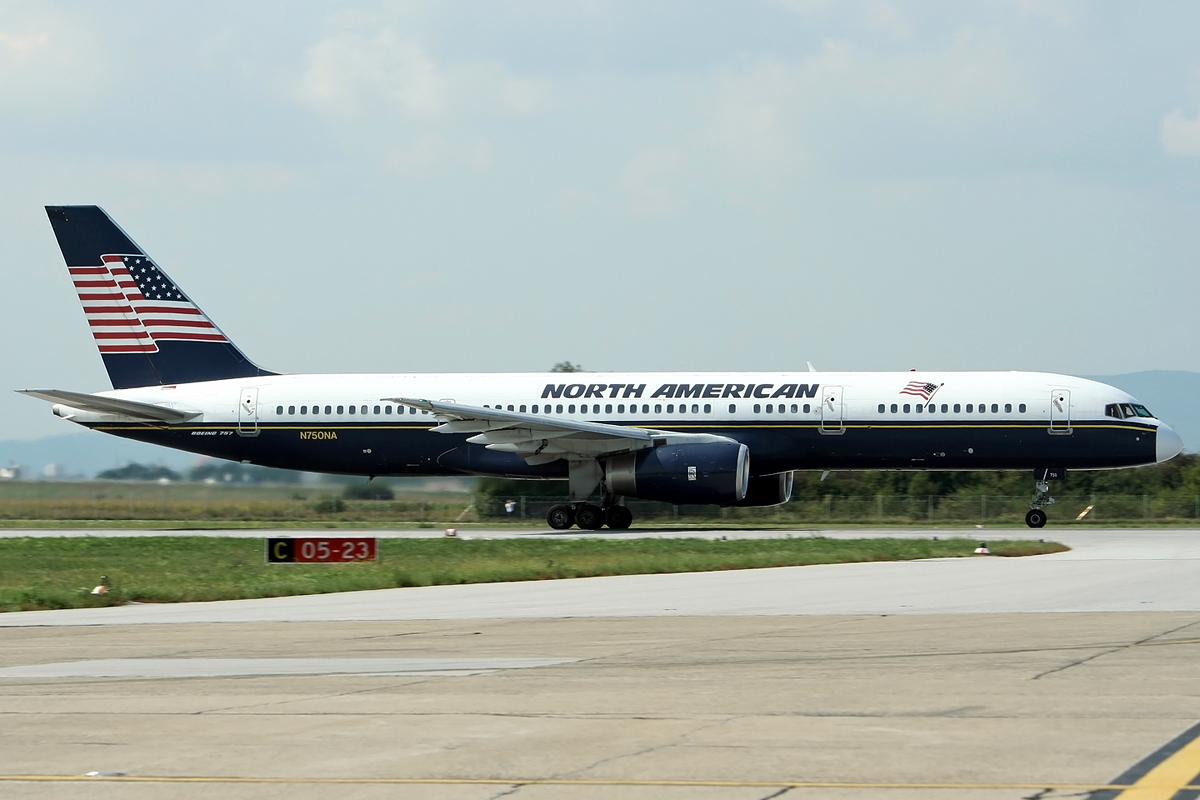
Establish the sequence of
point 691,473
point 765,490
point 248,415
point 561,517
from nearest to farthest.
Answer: point 691,473
point 561,517
point 765,490
point 248,415

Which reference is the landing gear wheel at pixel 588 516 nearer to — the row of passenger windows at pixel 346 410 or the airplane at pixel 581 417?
the airplane at pixel 581 417

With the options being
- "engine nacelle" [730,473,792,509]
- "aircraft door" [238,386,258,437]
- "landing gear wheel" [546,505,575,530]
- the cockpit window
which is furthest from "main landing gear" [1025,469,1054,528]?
"aircraft door" [238,386,258,437]

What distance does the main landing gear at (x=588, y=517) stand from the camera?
37062 mm

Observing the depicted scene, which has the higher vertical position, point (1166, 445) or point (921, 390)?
point (921, 390)

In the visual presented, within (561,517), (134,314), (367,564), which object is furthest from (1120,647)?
(134,314)

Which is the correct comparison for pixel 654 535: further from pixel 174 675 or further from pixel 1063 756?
pixel 1063 756

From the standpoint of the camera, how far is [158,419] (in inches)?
1528

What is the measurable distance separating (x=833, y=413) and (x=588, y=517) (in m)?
6.74

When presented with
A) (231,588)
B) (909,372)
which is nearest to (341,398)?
(909,372)

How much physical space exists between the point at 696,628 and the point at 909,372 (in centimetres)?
2251

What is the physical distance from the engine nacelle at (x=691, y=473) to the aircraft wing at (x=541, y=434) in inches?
19.0

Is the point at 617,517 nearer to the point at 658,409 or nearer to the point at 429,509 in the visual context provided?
the point at 658,409

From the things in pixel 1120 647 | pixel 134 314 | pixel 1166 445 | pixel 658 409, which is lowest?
pixel 1120 647

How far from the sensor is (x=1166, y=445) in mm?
35750
